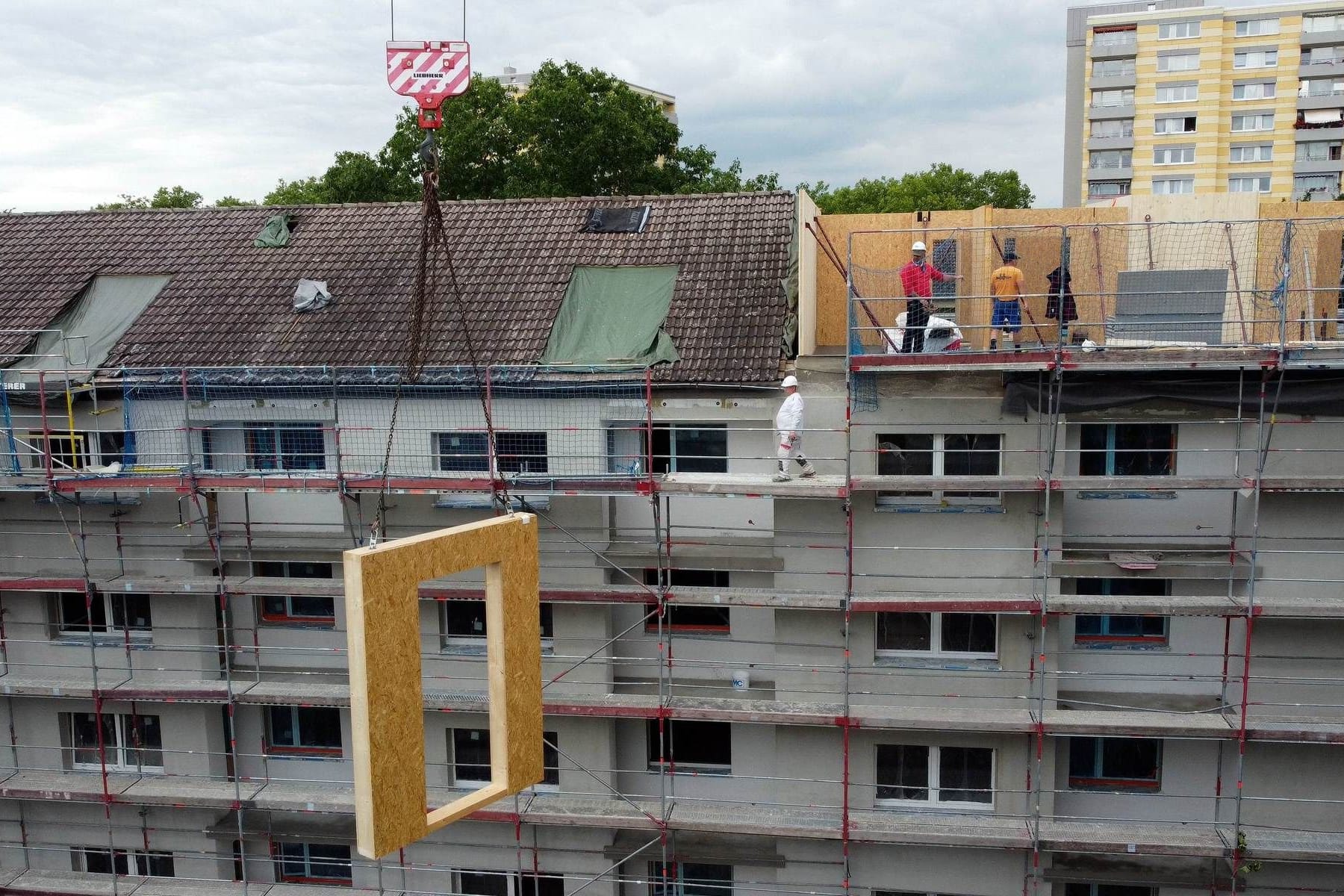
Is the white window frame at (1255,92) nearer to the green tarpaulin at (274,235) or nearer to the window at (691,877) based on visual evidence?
the green tarpaulin at (274,235)

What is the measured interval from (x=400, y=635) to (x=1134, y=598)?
10.4 m

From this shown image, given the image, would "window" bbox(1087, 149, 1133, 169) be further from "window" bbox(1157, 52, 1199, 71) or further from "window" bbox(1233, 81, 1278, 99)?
"window" bbox(1233, 81, 1278, 99)

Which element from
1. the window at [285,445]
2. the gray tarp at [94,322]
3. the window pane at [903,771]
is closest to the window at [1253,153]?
the window pane at [903,771]

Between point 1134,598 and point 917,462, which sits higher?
point 917,462

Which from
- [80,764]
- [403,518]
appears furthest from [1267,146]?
[80,764]

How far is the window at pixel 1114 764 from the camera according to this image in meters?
15.9

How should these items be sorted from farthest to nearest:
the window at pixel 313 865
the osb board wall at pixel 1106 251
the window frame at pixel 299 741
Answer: the window at pixel 313 865, the window frame at pixel 299 741, the osb board wall at pixel 1106 251

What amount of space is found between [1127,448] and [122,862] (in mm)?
17261

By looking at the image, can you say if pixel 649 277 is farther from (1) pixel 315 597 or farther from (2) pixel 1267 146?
(2) pixel 1267 146

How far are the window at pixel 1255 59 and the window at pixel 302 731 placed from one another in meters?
57.6

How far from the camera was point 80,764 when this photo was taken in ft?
59.2

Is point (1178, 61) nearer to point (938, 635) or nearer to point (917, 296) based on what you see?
point (917, 296)

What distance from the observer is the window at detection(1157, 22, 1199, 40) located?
5628 centimetres

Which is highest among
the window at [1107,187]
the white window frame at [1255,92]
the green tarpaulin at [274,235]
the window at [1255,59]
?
the window at [1255,59]
